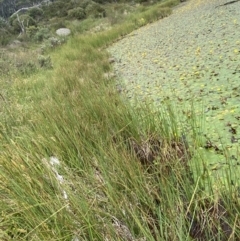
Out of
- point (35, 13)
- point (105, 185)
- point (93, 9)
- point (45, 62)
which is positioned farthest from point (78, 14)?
point (105, 185)

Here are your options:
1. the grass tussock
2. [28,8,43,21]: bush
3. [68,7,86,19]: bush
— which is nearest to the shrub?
the grass tussock

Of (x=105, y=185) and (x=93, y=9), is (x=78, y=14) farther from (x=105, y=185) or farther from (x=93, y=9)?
(x=105, y=185)

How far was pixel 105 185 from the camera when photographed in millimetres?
1255

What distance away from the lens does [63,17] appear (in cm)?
2194

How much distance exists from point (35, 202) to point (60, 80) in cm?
268

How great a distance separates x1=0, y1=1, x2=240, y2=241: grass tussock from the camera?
3.60 feet

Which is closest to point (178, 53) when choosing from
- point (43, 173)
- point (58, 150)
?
point (58, 150)

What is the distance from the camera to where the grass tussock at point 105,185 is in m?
1.10

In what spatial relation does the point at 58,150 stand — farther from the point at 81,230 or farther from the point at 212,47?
the point at 212,47

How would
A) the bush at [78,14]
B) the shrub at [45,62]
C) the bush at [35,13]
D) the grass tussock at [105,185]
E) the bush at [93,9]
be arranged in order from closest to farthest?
1. the grass tussock at [105,185]
2. the shrub at [45,62]
3. the bush at [93,9]
4. the bush at [78,14]
5. the bush at [35,13]

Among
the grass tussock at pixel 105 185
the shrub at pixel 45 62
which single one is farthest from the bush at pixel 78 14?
the grass tussock at pixel 105 185

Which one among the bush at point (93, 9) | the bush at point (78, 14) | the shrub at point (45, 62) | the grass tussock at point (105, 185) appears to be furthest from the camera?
the bush at point (78, 14)

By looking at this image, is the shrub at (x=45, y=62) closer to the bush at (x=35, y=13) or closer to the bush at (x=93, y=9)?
the bush at (x=93, y=9)

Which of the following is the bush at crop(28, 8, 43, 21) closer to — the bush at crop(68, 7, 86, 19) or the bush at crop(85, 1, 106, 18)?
the bush at crop(68, 7, 86, 19)
